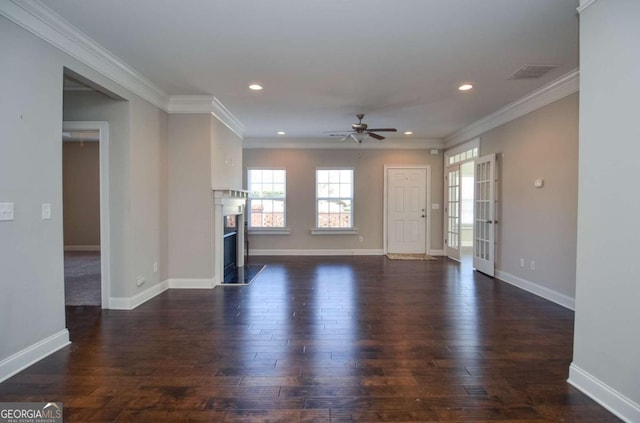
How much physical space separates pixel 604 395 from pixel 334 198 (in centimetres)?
605

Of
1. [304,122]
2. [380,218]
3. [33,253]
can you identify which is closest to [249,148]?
[304,122]

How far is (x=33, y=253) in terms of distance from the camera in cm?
250

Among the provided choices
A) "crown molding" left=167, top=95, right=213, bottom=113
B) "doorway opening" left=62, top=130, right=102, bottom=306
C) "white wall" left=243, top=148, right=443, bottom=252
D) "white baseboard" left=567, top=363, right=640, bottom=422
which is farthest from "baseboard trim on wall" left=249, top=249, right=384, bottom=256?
"white baseboard" left=567, top=363, right=640, bottom=422

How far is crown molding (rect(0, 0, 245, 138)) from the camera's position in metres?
2.38

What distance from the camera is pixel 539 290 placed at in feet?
14.3

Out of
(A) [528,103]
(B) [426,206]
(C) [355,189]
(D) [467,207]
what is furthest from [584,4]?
(D) [467,207]

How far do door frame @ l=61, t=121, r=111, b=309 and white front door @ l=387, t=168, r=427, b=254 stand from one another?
221 inches

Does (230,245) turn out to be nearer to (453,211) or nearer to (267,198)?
(267,198)

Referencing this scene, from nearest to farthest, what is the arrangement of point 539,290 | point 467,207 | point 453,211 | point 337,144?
point 539,290
point 453,211
point 337,144
point 467,207

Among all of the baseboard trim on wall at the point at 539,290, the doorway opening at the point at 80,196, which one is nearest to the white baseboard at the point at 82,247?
the doorway opening at the point at 80,196

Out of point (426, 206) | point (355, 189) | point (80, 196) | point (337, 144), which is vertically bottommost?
point (426, 206)

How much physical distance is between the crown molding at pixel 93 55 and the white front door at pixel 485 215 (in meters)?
4.33

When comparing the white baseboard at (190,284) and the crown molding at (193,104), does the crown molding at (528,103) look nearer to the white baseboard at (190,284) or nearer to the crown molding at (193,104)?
the crown molding at (193,104)

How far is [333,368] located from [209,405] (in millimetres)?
873
